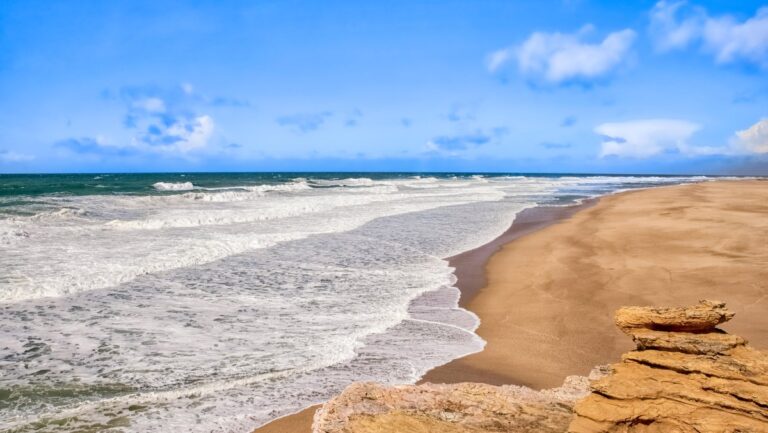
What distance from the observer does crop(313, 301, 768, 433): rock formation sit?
127 inches

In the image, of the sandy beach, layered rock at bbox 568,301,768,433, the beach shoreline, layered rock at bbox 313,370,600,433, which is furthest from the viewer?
the sandy beach

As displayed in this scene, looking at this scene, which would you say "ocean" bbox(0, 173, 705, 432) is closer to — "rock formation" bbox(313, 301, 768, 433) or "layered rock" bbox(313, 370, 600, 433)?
"layered rock" bbox(313, 370, 600, 433)

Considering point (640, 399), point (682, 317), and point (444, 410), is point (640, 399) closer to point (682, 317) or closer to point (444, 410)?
point (682, 317)

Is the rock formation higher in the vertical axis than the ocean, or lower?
higher

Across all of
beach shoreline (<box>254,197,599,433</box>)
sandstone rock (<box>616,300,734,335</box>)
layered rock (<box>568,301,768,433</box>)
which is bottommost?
beach shoreline (<box>254,197,599,433</box>)

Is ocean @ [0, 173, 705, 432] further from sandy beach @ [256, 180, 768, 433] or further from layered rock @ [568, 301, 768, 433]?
layered rock @ [568, 301, 768, 433]

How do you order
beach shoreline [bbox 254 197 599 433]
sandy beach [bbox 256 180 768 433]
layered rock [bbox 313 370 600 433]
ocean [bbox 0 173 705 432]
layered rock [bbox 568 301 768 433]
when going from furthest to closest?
sandy beach [bbox 256 180 768 433], ocean [bbox 0 173 705 432], beach shoreline [bbox 254 197 599 433], layered rock [bbox 313 370 600 433], layered rock [bbox 568 301 768 433]

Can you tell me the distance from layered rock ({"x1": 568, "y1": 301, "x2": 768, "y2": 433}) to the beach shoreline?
2.29 meters

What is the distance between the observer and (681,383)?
3.40 meters

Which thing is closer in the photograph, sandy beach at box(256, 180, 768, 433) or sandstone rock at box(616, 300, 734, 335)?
sandstone rock at box(616, 300, 734, 335)

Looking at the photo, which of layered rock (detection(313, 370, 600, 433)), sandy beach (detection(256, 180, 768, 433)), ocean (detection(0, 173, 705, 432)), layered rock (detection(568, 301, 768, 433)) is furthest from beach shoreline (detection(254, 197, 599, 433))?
layered rock (detection(568, 301, 768, 433))

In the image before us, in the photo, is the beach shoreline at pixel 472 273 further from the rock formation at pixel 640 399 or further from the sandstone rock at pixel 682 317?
the sandstone rock at pixel 682 317

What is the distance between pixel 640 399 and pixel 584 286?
7.07 metres

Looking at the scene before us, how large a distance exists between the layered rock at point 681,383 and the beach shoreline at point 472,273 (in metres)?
2.29
